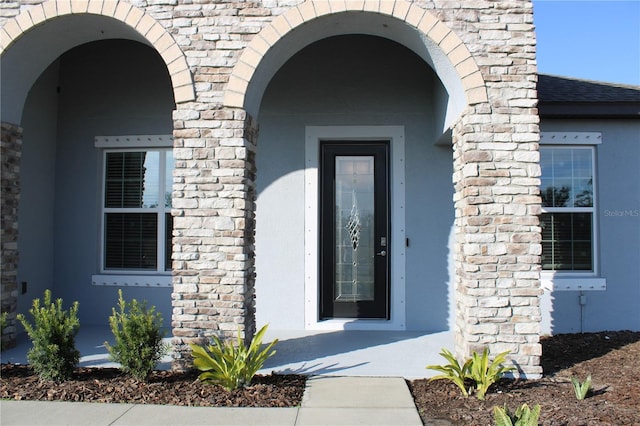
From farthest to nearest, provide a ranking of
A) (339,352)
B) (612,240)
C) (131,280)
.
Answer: (131,280) → (612,240) → (339,352)

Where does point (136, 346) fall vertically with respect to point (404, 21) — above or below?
below

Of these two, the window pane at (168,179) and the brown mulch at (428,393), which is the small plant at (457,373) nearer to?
the brown mulch at (428,393)

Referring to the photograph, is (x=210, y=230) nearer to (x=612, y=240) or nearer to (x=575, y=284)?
(x=575, y=284)

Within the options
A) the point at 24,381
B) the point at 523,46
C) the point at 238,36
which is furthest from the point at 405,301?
the point at 24,381

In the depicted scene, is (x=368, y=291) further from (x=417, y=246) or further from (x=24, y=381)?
(x=24, y=381)

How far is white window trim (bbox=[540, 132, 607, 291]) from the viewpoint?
22.1ft

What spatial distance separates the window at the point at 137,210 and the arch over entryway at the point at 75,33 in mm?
1804

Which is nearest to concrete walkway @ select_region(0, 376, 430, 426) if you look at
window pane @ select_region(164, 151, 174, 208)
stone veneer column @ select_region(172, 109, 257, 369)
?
stone veneer column @ select_region(172, 109, 257, 369)

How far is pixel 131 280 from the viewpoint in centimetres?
712

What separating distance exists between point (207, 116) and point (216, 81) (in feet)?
1.25

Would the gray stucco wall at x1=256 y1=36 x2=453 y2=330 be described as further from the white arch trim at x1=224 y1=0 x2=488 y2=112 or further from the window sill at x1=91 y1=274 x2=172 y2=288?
the white arch trim at x1=224 y1=0 x2=488 y2=112

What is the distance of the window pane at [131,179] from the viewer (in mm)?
7242

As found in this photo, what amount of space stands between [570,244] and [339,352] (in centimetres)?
379

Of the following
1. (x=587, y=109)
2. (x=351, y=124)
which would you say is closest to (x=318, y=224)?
(x=351, y=124)
